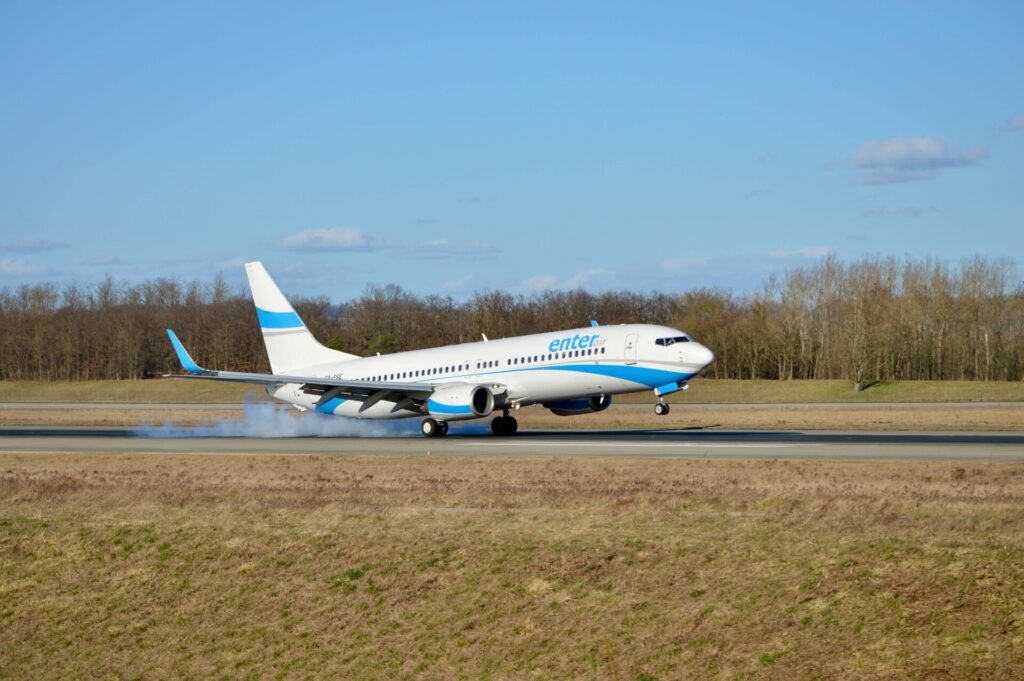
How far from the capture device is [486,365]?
153 ft

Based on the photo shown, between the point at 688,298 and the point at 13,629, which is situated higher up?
the point at 688,298

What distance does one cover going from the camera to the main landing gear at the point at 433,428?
46.2 meters

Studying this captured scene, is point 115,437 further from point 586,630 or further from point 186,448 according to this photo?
point 586,630

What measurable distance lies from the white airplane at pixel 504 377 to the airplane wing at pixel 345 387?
0.04m

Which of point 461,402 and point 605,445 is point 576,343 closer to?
point 461,402

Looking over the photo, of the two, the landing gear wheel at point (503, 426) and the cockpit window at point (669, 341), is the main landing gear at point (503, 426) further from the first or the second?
the cockpit window at point (669, 341)

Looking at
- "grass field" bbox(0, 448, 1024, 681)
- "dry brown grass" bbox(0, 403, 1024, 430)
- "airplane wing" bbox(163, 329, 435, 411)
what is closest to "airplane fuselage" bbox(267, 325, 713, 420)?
"airplane wing" bbox(163, 329, 435, 411)

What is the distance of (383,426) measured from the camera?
54312 millimetres

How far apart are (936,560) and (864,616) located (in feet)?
6.67

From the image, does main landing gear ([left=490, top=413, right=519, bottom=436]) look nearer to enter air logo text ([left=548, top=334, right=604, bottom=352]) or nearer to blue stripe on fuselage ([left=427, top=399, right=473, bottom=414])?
blue stripe on fuselage ([left=427, top=399, right=473, bottom=414])

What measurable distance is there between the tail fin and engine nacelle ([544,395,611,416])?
12.8 meters

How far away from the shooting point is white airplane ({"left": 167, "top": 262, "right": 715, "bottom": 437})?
42406 mm

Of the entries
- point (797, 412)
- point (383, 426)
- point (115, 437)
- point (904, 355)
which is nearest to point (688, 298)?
point (904, 355)

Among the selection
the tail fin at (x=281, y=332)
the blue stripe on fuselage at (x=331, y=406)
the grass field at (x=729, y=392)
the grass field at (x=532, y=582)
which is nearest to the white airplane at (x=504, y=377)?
the blue stripe on fuselage at (x=331, y=406)
